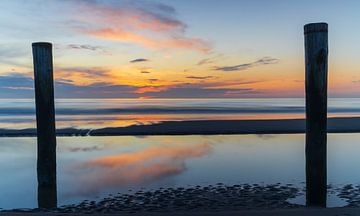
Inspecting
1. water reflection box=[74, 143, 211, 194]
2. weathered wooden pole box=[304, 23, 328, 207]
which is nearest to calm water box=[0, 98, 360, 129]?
water reflection box=[74, 143, 211, 194]

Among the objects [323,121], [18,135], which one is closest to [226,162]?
[323,121]

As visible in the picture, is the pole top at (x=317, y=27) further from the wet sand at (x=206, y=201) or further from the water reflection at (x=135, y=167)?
the water reflection at (x=135, y=167)

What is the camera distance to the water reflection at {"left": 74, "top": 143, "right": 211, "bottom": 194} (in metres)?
8.86

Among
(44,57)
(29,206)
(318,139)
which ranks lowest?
(29,206)

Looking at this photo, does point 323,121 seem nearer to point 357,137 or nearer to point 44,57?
point 44,57

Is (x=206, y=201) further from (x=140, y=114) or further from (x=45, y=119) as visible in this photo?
(x=140, y=114)

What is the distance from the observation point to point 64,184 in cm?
876

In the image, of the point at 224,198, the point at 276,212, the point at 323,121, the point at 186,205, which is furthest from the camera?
the point at 224,198

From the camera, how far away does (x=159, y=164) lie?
10859 millimetres

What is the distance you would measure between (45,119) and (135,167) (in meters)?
3.59

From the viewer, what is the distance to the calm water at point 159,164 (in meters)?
8.48

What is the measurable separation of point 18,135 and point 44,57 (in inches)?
483

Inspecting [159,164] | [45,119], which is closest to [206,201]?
[45,119]

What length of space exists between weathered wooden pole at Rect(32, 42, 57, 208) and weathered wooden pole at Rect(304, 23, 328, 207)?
452 centimetres
